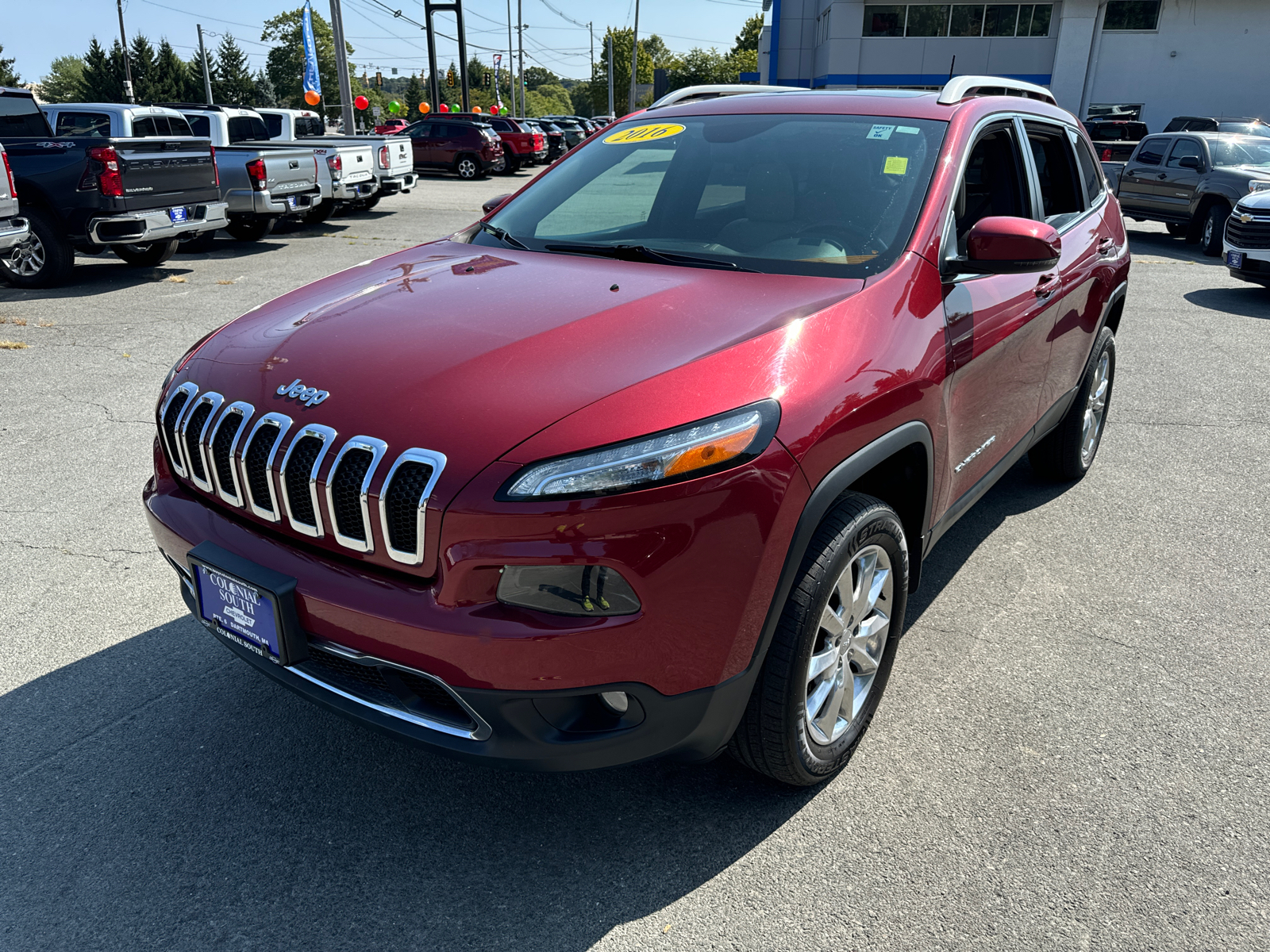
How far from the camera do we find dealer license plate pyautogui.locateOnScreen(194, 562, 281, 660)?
2.21 m

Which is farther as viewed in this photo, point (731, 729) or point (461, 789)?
point (461, 789)

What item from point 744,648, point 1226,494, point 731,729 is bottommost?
point 1226,494

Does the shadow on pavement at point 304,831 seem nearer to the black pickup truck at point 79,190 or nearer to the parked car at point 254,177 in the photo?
the black pickup truck at point 79,190

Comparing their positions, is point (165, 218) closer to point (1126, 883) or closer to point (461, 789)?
point (461, 789)

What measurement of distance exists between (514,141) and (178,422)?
27969 mm

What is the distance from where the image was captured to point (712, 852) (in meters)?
2.43

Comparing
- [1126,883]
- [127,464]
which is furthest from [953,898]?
[127,464]

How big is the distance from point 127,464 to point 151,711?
2.48 metres

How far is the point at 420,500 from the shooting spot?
1997 millimetres

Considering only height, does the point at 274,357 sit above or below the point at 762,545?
above

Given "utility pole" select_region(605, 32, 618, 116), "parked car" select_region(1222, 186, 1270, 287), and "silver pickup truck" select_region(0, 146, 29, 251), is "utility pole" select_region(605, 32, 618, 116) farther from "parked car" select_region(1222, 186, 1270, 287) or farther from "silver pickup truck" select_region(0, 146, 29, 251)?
"silver pickup truck" select_region(0, 146, 29, 251)

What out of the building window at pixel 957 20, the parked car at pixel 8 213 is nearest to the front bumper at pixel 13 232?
Result: the parked car at pixel 8 213

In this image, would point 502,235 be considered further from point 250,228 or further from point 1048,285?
point 250,228

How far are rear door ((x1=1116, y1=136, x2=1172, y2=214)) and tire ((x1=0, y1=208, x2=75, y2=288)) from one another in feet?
49.7
